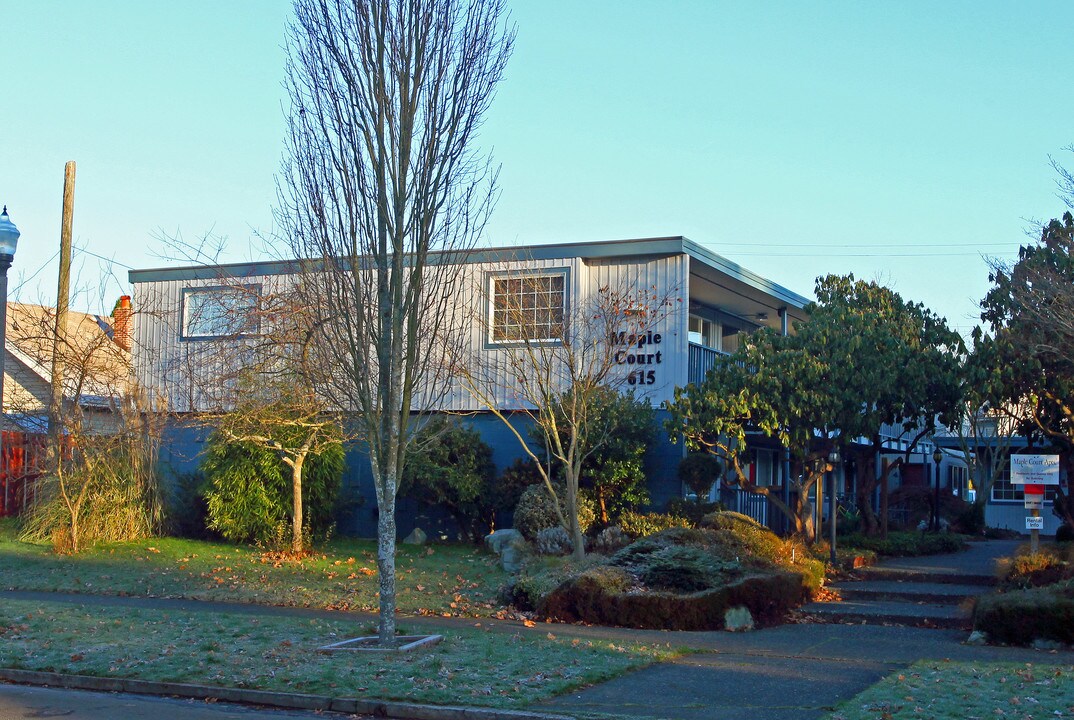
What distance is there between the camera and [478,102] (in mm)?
11242

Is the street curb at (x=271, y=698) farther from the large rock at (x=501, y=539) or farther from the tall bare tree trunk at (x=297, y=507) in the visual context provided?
the large rock at (x=501, y=539)

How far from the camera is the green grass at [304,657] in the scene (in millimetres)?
9547

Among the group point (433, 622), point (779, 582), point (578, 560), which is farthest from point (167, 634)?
point (779, 582)

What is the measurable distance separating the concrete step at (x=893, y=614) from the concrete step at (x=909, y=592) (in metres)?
0.38

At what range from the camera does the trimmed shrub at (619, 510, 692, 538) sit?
18.7 m

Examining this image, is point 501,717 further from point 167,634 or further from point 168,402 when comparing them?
point 168,402

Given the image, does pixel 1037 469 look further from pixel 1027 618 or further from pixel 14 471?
pixel 14 471

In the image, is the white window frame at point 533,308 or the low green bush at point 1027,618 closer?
the low green bush at point 1027,618

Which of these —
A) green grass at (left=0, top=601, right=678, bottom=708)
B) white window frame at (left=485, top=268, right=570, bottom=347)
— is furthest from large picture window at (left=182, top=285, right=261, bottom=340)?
green grass at (left=0, top=601, right=678, bottom=708)

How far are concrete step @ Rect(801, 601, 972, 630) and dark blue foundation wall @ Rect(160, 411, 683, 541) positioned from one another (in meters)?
5.29

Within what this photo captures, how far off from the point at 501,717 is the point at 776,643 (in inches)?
193

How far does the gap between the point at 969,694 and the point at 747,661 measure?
2.47 metres

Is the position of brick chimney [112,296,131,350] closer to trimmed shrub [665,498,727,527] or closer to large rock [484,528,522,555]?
large rock [484,528,522,555]

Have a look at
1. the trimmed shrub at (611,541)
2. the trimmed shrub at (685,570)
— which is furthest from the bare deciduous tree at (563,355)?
the trimmed shrub at (685,570)
